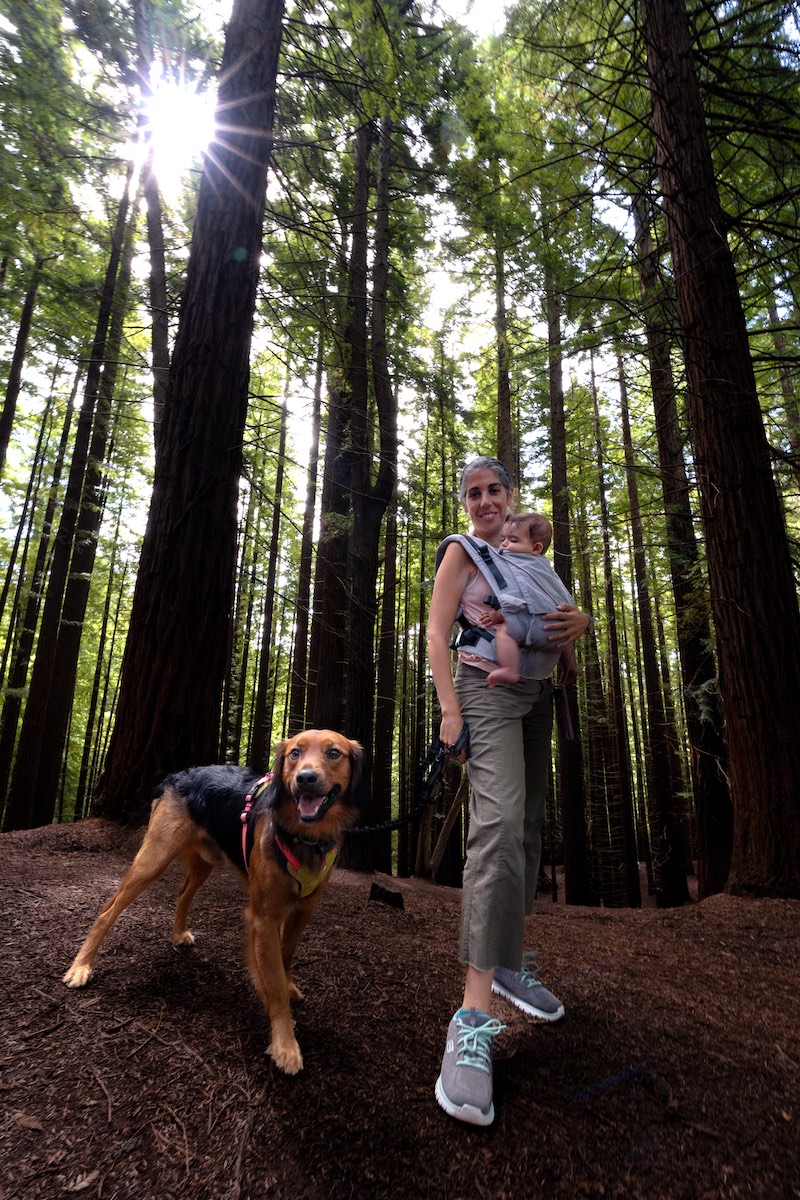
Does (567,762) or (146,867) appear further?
(567,762)

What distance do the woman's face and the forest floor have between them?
2.21 m

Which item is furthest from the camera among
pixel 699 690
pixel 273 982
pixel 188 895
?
pixel 699 690

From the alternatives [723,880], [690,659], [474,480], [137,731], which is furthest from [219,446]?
[723,880]

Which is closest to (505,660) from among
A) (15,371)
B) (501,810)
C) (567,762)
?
(501,810)

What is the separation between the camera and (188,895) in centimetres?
290

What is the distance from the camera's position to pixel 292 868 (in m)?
2.34

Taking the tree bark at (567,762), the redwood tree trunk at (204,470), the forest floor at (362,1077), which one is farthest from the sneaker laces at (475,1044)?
the tree bark at (567,762)

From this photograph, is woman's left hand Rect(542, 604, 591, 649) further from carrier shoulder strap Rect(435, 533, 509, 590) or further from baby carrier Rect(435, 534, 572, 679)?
carrier shoulder strap Rect(435, 533, 509, 590)

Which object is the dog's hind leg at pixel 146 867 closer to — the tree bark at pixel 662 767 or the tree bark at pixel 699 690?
the tree bark at pixel 699 690

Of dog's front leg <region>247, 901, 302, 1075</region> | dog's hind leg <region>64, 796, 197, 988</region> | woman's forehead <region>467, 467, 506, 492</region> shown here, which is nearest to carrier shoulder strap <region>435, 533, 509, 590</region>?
woman's forehead <region>467, 467, 506, 492</region>

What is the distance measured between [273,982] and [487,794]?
3.63 feet

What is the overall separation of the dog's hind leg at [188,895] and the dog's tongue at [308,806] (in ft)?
3.37

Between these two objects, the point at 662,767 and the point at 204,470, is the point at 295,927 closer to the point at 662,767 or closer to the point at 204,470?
the point at 204,470

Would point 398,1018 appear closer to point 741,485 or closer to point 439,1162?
point 439,1162
